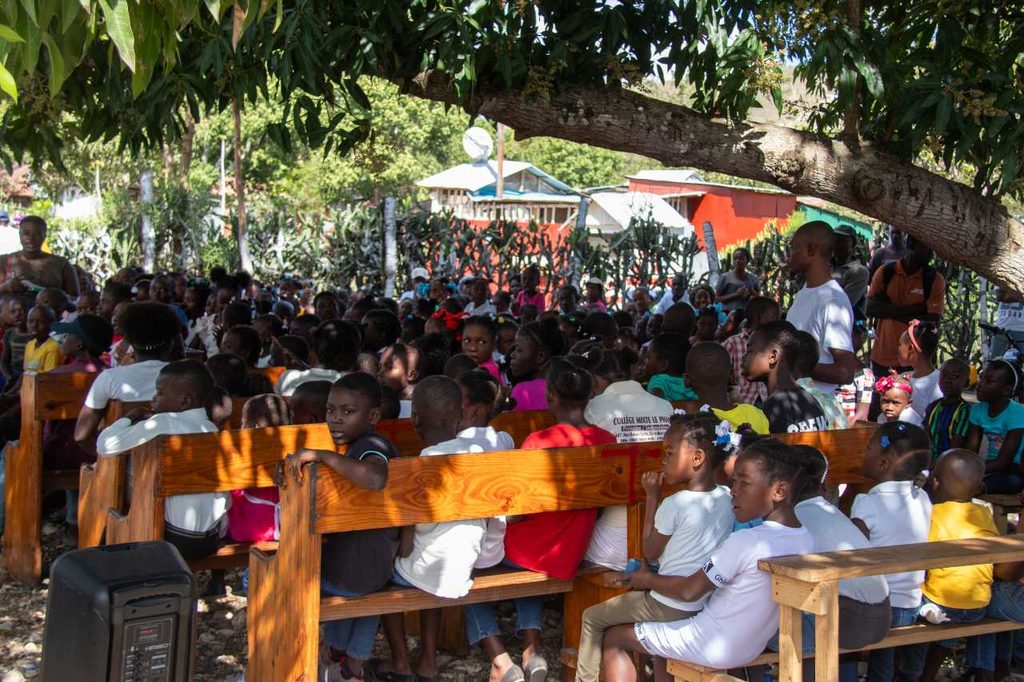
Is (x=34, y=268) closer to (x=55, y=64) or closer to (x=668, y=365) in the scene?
(x=668, y=365)

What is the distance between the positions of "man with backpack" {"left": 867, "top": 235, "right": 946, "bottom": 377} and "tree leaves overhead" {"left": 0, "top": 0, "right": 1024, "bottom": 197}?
6.44ft

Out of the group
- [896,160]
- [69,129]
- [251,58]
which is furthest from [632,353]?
[69,129]

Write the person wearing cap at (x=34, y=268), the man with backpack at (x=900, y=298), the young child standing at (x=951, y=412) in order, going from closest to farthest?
the young child standing at (x=951, y=412) → the man with backpack at (x=900, y=298) → the person wearing cap at (x=34, y=268)

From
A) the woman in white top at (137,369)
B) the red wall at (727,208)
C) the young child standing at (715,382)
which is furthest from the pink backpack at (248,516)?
the red wall at (727,208)

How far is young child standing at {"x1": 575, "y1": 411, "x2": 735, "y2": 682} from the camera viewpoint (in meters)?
4.52

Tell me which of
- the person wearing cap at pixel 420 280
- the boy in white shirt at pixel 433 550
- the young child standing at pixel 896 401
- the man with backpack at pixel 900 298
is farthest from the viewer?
the person wearing cap at pixel 420 280

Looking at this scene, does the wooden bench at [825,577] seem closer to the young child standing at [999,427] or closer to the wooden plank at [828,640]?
the wooden plank at [828,640]

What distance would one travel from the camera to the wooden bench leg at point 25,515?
6.57 meters

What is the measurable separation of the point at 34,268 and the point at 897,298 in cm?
747

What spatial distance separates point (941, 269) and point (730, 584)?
9896mm

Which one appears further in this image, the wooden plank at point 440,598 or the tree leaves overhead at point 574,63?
the tree leaves overhead at point 574,63

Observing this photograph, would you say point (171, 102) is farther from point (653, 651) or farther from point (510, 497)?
point (653, 651)

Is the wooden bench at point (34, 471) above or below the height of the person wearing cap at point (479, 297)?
below

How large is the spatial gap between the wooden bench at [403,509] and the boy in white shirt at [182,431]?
52 centimetres
